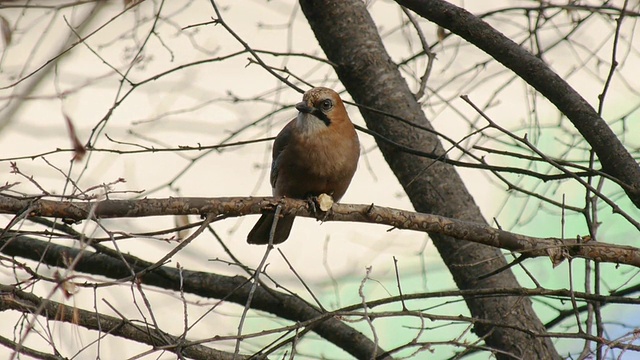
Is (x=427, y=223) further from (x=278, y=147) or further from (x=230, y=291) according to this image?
(x=230, y=291)

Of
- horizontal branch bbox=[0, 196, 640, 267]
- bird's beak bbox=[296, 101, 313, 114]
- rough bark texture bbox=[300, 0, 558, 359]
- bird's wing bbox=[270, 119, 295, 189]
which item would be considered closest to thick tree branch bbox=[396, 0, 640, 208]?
horizontal branch bbox=[0, 196, 640, 267]

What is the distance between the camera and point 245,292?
482 centimetres

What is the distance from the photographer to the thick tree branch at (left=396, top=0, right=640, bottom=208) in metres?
3.71

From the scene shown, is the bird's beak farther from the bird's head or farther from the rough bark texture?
the rough bark texture

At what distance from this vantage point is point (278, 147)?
15.3ft

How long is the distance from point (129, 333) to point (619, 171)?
233 centimetres

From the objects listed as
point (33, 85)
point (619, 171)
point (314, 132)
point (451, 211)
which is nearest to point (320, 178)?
point (314, 132)

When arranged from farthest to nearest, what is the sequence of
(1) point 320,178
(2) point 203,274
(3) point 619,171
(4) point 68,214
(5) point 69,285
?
(2) point 203,274
(1) point 320,178
(3) point 619,171
(4) point 68,214
(5) point 69,285

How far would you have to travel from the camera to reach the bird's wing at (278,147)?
4566mm

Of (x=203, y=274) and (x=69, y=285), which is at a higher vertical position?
(x=203, y=274)

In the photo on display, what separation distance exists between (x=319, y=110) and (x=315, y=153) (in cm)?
31

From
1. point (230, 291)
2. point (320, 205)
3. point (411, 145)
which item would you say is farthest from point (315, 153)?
point (230, 291)

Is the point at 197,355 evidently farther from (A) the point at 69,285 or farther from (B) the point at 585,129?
(B) the point at 585,129

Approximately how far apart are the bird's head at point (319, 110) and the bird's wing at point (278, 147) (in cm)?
9
